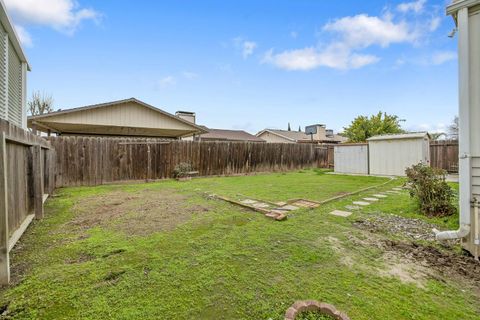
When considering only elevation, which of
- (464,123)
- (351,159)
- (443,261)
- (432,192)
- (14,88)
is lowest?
(443,261)

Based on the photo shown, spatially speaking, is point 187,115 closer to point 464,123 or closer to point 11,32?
point 11,32

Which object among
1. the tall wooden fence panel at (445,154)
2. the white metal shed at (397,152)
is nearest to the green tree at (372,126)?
Result: the tall wooden fence panel at (445,154)

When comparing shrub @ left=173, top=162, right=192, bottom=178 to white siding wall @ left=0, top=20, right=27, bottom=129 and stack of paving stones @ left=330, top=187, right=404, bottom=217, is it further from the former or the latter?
stack of paving stones @ left=330, top=187, right=404, bottom=217

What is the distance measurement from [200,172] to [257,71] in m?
9.25

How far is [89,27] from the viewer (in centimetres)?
940

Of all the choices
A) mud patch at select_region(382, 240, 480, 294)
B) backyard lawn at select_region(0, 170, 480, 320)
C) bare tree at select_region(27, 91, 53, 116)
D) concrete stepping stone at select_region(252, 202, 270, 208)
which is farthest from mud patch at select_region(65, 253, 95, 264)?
bare tree at select_region(27, 91, 53, 116)

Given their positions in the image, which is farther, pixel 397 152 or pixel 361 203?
pixel 397 152

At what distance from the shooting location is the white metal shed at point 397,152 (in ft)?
31.7

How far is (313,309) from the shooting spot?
161 cm

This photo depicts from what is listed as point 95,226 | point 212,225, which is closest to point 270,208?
point 212,225

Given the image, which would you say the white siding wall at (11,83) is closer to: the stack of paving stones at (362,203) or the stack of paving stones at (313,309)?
the stack of paving stones at (313,309)

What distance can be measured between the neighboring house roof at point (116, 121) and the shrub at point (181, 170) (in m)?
4.17

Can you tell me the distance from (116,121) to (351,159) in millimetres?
12467

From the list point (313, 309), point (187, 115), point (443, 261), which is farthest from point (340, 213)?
point (187, 115)
